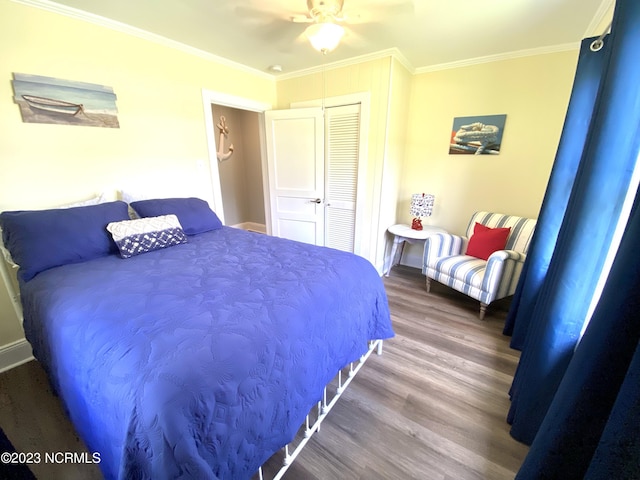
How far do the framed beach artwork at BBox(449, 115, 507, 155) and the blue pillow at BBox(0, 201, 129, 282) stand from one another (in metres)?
3.48

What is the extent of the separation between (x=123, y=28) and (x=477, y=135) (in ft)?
11.5

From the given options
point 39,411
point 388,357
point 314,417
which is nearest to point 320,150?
point 388,357

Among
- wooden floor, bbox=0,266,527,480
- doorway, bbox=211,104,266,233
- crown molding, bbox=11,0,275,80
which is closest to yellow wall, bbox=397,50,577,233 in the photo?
wooden floor, bbox=0,266,527,480

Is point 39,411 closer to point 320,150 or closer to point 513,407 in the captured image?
point 513,407

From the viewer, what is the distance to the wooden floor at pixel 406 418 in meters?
1.24

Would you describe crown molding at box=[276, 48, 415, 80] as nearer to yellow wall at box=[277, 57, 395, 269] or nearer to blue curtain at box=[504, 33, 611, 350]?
yellow wall at box=[277, 57, 395, 269]

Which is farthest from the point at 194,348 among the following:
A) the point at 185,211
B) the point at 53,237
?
the point at 185,211

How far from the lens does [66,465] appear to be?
1252mm

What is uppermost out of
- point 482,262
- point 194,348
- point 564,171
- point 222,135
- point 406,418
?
point 222,135

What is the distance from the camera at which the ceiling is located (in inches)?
69.4

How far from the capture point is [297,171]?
10.7 ft

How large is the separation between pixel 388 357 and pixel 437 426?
21.8 inches

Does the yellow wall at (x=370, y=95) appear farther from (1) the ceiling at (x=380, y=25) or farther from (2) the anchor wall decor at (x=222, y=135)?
(2) the anchor wall decor at (x=222, y=135)

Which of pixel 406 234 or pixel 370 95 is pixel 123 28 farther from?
pixel 406 234
